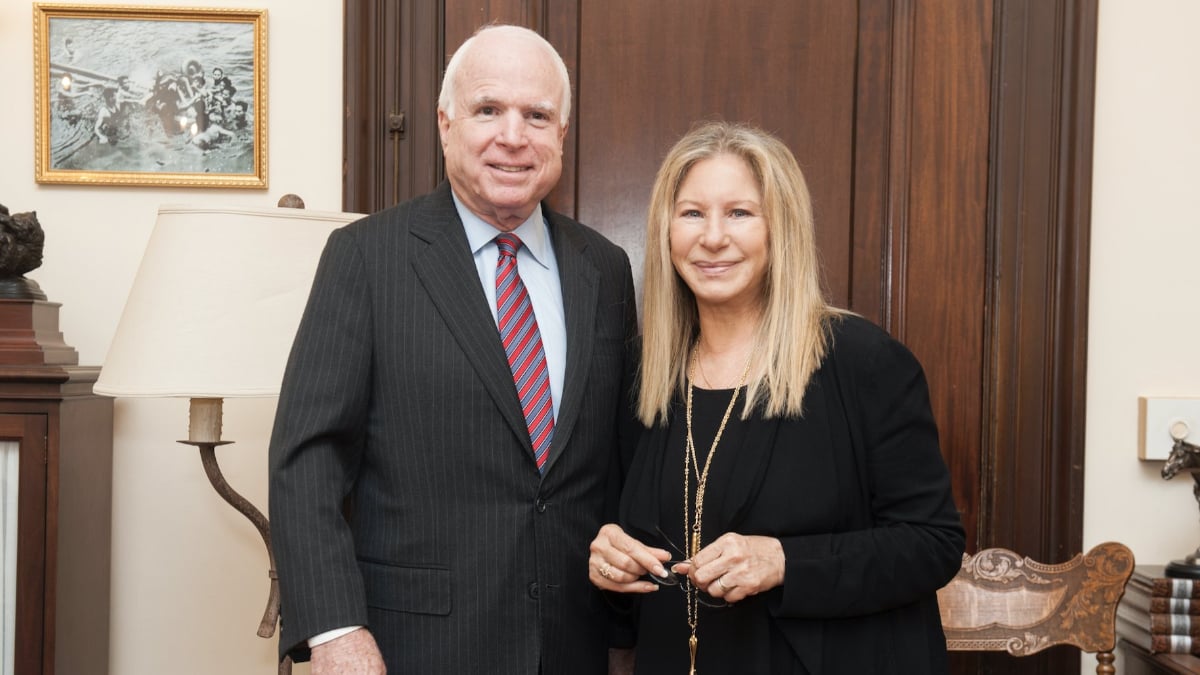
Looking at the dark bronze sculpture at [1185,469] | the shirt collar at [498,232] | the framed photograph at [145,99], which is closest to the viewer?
the shirt collar at [498,232]

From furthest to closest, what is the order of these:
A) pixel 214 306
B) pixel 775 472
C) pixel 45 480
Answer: pixel 45 480 → pixel 214 306 → pixel 775 472

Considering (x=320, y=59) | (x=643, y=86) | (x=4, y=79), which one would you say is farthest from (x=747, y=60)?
(x=4, y=79)

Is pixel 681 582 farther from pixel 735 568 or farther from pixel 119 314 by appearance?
pixel 119 314

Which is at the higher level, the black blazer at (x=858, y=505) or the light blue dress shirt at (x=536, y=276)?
the light blue dress shirt at (x=536, y=276)

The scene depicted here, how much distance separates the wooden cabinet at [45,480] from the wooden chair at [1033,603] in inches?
67.4

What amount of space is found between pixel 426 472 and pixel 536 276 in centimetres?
39

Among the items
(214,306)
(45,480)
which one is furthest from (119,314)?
(214,306)

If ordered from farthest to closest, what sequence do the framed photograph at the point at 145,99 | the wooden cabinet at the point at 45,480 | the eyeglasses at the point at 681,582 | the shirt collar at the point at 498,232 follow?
the framed photograph at the point at 145,99, the wooden cabinet at the point at 45,480, the shirt collar at the point at 498,232, the eyeglasses at the point at 681,582

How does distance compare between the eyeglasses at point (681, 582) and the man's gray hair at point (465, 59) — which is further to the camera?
the man's gray hair at point (465, 59)

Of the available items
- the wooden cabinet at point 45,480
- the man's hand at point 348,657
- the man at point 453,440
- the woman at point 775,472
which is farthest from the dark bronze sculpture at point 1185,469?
the wooden cabinet at point 45,480

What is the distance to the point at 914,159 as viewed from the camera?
239 centimetres

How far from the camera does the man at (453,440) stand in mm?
1565

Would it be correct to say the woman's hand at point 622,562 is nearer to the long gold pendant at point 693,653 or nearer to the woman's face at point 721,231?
the long gold pendant at point 693,653

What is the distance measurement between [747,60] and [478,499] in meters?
1.26
